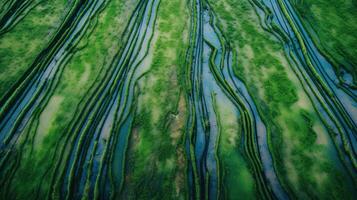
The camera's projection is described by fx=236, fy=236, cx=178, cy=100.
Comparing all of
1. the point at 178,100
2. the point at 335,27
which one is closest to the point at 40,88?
the point at 178,100

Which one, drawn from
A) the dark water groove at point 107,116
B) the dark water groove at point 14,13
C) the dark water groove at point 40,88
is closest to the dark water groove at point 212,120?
the dark water groove at point 107,116

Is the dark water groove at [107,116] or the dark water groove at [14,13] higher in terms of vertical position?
the dark water groove at [14,13]

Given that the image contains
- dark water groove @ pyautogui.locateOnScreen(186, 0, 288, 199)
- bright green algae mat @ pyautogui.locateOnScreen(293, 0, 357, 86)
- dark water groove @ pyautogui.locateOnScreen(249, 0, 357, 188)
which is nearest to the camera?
dark water groove @ pyautogui.locateOnScreen(186, 0, 288, 199)

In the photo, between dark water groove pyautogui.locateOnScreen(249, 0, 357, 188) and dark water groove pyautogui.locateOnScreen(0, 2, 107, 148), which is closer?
dark water groove pyautogui.locateOnScreen(249, 0, 357, 188)

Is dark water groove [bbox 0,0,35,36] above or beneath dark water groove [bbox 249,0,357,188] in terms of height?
above

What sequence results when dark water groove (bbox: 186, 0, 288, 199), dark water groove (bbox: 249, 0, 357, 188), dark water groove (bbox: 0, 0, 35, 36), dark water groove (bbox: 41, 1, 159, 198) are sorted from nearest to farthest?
dark water groove (bbox: 186, 0, 288, 199)
dark water groove (bbox: 41, 1, 159, 198)
dark water groove (bbox: 249, 0, 357, 188)
dark water groove (bbox: 0, 0, 35, 36)

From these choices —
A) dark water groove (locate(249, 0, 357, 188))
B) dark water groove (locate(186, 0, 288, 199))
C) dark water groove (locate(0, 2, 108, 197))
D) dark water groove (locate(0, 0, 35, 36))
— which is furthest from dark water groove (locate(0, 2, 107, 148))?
dark water groove (locate(249, 0, 357, 188))

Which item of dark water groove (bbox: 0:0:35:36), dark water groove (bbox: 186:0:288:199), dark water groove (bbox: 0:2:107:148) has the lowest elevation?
dark water groove (bbox: 186:0:288:199)

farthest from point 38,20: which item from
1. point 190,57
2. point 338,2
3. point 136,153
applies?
point 338,2

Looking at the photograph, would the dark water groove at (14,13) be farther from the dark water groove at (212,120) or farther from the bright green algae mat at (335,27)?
the bright green algae mat at (335,27)

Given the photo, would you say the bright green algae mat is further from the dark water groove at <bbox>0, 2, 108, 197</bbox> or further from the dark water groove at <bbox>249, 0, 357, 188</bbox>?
the dark water groove at <bbox>0, 2, 108, 197</bbox>
